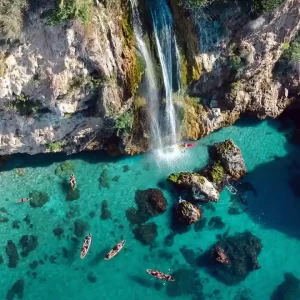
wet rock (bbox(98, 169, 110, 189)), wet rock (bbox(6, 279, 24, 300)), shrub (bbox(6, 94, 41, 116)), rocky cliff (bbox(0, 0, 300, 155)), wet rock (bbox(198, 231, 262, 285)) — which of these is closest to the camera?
rocky cliff (bbox(0, 0, 300, 155))

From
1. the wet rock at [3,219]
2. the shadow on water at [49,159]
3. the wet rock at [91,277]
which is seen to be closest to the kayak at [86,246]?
the wet rock at [91,277]

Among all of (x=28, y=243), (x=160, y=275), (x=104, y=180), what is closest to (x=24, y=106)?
(x=104, y=180)

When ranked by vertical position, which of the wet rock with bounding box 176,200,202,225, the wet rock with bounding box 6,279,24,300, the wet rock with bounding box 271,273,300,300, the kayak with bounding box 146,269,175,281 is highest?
the wet rock with bounding box 176,200,202,225

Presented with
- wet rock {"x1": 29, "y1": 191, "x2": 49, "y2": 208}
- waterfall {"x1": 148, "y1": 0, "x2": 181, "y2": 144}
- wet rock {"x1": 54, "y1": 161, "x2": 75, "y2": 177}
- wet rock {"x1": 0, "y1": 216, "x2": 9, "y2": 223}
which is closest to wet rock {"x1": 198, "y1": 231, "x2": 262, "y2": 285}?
waterfall {"x1": 148, "y1": 0, "x2": 181, "y2": 144}

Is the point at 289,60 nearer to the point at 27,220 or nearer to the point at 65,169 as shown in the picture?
the point at 65,169

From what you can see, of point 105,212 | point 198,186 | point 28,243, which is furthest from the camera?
point 198,186

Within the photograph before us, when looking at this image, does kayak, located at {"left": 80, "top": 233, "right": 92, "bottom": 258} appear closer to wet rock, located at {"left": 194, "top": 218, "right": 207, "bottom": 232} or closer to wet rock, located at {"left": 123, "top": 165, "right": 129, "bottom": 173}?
wet rock, located at {"left": 123, "top": 165, "right": 129, "bottom": 173}
